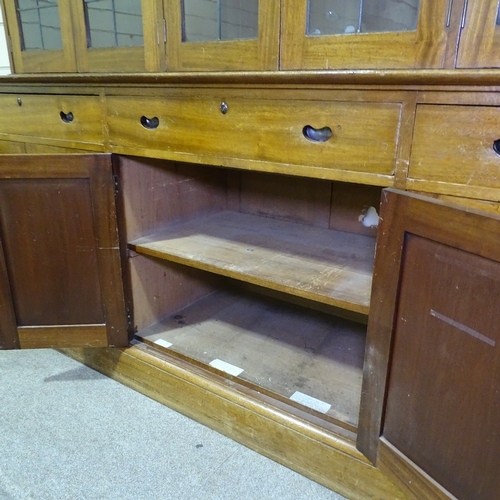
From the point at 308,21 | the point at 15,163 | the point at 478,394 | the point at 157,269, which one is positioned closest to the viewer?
the point at 478,394

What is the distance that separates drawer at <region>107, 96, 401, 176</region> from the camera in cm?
74

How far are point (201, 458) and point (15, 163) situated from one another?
0.89 m

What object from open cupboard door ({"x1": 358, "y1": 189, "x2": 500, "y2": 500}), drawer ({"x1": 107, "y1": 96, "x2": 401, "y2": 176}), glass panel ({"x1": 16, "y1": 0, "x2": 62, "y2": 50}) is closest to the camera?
open cupboard door ({"x1": 358, "y1": 189, "x2": 500, "y2": 500})

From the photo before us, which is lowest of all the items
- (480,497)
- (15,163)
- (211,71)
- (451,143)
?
(480,497)

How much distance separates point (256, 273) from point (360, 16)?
1.88 feet

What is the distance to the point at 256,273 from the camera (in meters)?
1.02

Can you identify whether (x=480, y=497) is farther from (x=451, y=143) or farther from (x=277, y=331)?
(x=277, y=331)

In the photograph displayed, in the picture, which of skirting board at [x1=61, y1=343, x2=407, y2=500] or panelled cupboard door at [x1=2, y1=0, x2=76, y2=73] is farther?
panelled cupboard door at [x1=2, y1=0, x2=76, y2=73]

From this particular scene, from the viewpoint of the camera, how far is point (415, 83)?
673 millimetres

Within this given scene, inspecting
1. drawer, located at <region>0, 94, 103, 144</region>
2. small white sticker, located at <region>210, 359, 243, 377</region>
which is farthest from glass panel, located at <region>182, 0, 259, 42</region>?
small white sticker, located at <region>210, 359, 243, 377</region>

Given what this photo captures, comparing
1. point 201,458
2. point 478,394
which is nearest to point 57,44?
point 201,458

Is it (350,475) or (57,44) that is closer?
(350,475)

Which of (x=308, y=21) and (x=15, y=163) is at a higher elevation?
(x=308, y=21)

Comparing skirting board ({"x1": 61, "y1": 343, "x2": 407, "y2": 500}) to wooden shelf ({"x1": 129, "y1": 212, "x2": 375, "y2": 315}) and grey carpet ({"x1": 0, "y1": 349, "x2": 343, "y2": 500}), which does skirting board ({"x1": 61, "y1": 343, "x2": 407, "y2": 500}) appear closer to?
grey carpet ({"x1": 0, "y1": 349, "x2": 343, "y2": 500})
